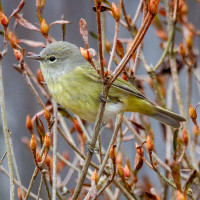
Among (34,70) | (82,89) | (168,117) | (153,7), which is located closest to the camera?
(153,7)

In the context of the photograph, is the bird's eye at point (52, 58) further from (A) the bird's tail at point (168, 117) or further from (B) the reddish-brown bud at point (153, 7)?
(B) the reddish-brown bud at point (153, 7)

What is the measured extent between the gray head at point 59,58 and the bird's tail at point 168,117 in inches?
25.5

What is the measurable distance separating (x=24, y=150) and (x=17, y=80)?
130 centimetres

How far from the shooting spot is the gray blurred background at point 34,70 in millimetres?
6188

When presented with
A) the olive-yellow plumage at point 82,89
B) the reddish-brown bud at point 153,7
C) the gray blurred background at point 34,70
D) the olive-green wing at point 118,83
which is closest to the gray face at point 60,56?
the olive-yellow plumage at point 82,89

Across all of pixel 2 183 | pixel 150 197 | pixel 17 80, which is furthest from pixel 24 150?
pixel 150 197

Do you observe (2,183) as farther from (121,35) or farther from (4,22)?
(4,22)

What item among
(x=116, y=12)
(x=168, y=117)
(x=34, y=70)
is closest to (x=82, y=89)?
(x=168, y=117)

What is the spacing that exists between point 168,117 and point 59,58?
85 cm

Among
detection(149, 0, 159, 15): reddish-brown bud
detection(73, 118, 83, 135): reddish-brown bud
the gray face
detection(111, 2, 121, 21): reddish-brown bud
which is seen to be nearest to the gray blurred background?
the gray face

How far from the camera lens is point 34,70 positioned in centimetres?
640

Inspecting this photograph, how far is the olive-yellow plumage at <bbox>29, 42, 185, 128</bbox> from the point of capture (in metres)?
2.43

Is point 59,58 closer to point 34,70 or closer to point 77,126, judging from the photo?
point 77,126

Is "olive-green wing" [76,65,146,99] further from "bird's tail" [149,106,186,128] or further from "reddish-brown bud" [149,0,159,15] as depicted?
"reddish-brown bud" [149,0,159,15]
